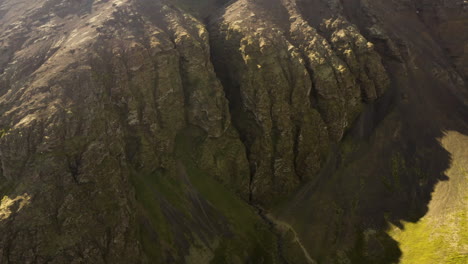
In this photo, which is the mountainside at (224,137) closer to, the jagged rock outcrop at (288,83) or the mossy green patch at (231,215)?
the mossy green patch at (231,215)

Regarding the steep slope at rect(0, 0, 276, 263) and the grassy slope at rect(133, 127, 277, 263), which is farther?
the grassy slope at rect(133, 127, 277, 263)

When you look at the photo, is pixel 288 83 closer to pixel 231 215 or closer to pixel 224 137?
pixel 224 137

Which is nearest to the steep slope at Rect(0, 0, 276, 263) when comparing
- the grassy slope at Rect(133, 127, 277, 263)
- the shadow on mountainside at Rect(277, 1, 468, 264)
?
the grassy slope at Rect(133, 127, 277, 263)

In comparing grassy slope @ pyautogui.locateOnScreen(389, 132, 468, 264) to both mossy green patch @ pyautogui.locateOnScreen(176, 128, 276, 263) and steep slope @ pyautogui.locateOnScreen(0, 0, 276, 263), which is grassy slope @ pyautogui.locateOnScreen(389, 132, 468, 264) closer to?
mossy green patch @ pyautogui.locateOnScreen(176, 128, 276, 263)

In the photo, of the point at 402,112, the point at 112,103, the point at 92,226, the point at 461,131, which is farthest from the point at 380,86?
the point at 92,226

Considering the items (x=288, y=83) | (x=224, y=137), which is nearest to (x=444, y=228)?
(x=288, y=83)

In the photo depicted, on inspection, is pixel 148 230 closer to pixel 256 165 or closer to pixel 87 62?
pixel 256 165
